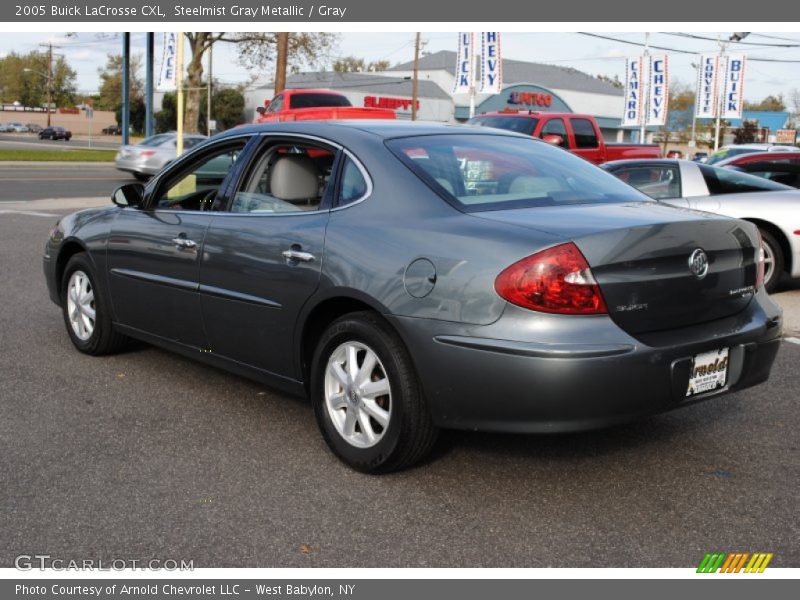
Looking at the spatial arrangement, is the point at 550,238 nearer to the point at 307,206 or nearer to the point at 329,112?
the point at 307,206

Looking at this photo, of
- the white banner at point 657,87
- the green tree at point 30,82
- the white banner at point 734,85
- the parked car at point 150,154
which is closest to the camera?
the parked car at point 150,154

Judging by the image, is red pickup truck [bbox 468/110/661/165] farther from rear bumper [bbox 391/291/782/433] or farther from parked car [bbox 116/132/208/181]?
rear bumper [bbox 391/291/782/433]

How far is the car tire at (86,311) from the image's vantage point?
20.1 feet

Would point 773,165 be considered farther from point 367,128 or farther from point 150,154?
point 150,154

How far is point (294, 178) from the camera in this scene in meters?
4.90

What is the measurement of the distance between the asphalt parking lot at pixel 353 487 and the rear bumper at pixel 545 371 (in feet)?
1.33

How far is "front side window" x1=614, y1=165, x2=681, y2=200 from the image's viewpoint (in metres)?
9.71

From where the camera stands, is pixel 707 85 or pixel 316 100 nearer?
pixel 316 100

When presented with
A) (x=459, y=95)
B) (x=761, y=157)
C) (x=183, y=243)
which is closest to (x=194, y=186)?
(x=183, y=243)

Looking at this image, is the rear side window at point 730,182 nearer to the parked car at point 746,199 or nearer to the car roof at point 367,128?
the parked car at point 746,199

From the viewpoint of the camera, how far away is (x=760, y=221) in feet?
30.3

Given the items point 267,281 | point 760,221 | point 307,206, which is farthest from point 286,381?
point 760,221

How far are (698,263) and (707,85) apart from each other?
40.5 meters

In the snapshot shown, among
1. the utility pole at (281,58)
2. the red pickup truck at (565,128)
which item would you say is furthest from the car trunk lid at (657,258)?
the utility pole at (281,58)
